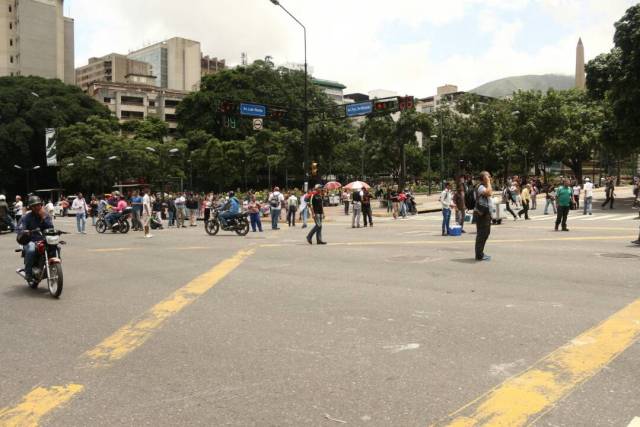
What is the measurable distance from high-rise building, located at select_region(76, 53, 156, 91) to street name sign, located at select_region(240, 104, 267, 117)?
10138 centimetres

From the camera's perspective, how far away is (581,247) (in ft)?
42.0

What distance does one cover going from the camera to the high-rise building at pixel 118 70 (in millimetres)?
124856

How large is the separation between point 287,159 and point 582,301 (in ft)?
153

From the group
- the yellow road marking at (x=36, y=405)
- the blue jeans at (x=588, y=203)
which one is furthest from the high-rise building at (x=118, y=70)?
the yellow road marking at (x=36, y=405)

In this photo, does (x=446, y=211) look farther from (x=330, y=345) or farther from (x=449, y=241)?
(x=330, y=345)

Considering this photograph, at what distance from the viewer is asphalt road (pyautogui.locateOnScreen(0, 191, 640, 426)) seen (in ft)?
13.2

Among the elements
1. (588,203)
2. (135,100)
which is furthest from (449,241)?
(135,100)

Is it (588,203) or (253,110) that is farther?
(253,110)

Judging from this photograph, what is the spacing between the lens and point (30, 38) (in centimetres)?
9494

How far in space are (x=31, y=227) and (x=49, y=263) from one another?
0.82 m

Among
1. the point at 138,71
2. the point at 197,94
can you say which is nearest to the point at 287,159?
the point at 197,94

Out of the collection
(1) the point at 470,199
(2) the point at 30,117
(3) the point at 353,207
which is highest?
(2) the point at 30,117

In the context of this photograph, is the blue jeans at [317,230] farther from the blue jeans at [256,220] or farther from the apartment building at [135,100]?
the apartment building at [135,100]

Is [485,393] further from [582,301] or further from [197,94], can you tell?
[197,94]
